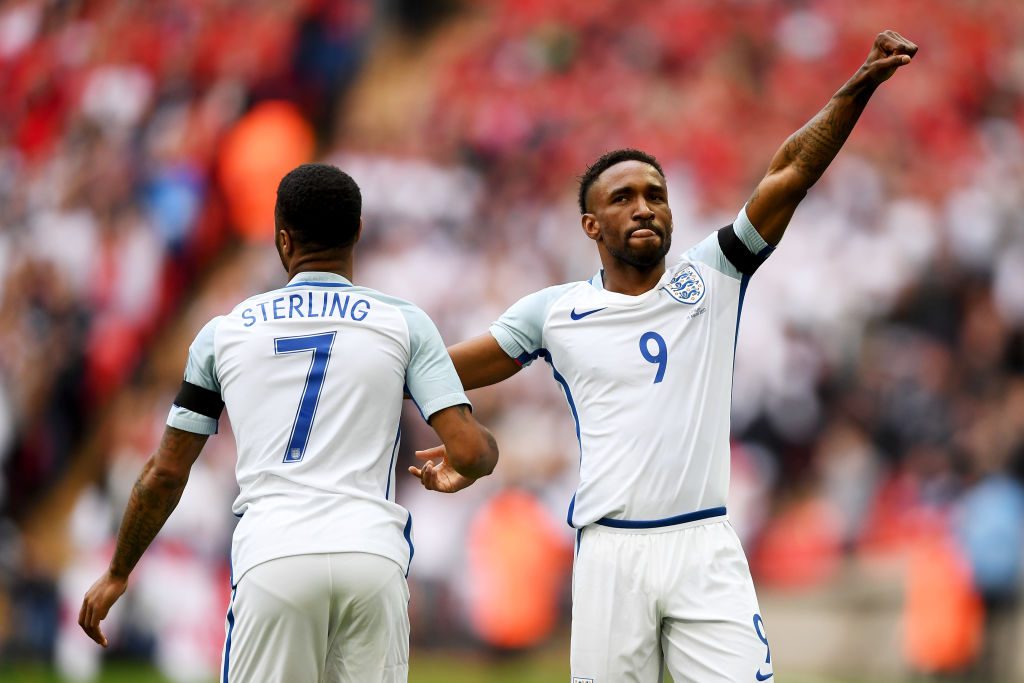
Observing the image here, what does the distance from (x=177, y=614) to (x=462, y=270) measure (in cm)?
415

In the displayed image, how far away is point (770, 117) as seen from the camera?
13422 mm

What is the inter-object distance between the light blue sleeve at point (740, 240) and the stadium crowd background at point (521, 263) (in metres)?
7.52

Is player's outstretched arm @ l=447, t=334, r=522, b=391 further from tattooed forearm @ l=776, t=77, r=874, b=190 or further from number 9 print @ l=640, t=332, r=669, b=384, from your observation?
tattooed forearm @ l=776, t=77, r=874, b=190

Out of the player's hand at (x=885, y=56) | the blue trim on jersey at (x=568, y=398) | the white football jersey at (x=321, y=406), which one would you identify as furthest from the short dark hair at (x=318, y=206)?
the player's hand at (x=885, y=56)

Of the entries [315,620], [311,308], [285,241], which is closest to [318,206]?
[285,241]

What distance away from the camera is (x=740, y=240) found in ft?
15.3

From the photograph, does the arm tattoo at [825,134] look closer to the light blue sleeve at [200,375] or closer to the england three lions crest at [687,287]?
the england three lions crest at [687,287]

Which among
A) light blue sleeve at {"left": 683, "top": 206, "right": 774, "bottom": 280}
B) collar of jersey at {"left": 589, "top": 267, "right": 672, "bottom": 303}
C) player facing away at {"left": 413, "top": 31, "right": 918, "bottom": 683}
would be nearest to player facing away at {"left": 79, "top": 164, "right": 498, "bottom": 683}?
player facing away at {"left": 413, "top": 31, "right": 918, "bottom": 683}

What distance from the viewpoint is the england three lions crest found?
4.70m

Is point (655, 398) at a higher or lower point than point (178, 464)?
higher

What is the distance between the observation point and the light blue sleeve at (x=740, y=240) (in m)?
4.63

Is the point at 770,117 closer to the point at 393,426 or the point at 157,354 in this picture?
the point at 157,354

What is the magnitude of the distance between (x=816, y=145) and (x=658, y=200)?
0.59 metres

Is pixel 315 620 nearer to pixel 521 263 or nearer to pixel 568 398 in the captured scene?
pixel 568 398
